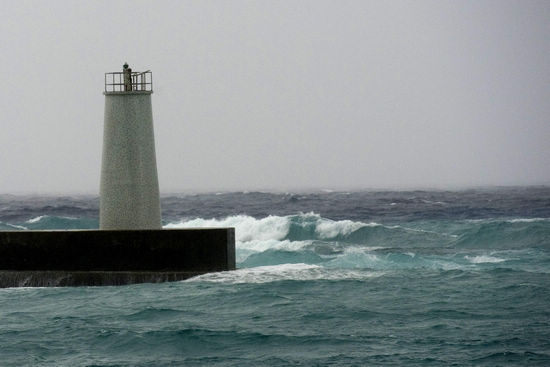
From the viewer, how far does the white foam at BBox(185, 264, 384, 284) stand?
18250mm

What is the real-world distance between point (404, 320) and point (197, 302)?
11.1ft

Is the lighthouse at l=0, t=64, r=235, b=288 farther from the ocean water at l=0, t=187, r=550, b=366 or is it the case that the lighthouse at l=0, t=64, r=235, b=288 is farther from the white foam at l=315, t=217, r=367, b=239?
the white foam at l=315, t=217, r=367, b=239

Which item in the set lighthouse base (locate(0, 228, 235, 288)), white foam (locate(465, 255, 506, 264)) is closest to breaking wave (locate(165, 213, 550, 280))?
white foam (locate(465, 255, 506, 264))

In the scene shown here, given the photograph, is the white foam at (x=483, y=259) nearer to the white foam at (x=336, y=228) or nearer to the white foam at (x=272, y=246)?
the white foam at (x=272, y=246)

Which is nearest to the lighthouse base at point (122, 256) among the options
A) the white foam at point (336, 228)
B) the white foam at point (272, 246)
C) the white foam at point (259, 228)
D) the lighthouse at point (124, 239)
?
the lighthouse at point (124, 239)

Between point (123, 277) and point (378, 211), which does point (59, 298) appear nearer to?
point (123, 277)

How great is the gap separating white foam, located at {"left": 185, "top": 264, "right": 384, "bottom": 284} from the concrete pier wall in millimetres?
1591

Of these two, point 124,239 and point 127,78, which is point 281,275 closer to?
point 124,239

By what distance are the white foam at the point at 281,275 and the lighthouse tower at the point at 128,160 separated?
5.18 ft

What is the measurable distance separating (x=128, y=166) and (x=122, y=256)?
1591 mm

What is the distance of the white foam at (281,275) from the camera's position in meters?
18.2

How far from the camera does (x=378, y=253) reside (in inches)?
1096

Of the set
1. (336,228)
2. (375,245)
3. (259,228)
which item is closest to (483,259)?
(375,245)

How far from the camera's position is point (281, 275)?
19688 mm
